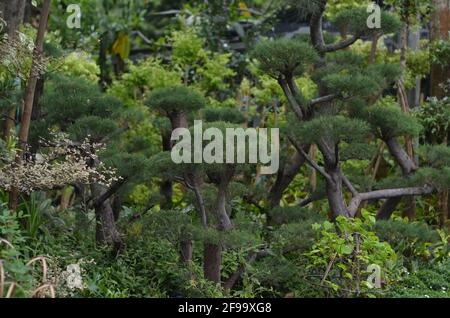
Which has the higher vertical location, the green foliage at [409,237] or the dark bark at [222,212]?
the dark bark at [222,212]

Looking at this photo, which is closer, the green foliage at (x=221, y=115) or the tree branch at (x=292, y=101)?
the tree branch at (x=292, y=101)

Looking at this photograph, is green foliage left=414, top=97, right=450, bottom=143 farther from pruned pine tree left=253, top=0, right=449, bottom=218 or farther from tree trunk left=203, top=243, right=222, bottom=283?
tree trunk left=203, top=243, right=222, bottom=283

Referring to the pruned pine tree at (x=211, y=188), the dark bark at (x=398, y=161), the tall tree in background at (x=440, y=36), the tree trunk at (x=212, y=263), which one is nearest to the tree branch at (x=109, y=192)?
the pruned pine tree at (x=211, y=188)

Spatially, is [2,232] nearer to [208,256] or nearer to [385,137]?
[208,256]

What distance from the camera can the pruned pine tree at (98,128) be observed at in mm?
5570

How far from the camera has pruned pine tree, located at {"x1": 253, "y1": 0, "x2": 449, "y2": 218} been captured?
5629 mm

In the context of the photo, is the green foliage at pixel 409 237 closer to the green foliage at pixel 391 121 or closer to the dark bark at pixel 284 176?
the green foliage at pixel 391 121

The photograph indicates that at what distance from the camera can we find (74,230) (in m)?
6.10

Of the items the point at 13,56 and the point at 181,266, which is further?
the point at 181,266

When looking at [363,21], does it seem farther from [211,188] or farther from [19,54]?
[19,54]

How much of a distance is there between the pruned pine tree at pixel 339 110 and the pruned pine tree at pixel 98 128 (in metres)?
1.19
